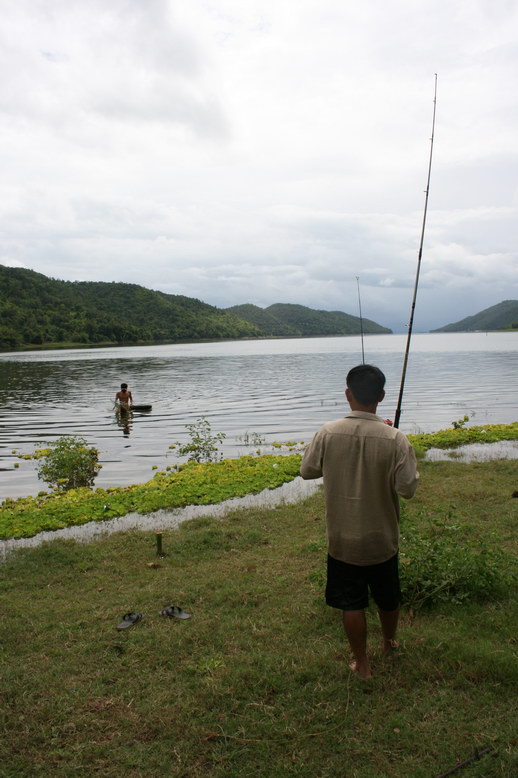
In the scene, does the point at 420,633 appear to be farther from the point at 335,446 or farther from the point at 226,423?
the point at 226,423

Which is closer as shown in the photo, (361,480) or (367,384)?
(361,480)

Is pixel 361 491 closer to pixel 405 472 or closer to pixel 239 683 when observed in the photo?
pixel 405 472

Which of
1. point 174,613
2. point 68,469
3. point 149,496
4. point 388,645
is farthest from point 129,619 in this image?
point 68,469

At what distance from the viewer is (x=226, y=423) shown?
2695 centimetres

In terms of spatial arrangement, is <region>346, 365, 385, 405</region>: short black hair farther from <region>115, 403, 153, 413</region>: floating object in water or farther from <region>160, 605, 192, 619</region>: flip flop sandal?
<region>115, 403, 153, 413</region>: floating object in water

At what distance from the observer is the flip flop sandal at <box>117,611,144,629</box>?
5.95 metres

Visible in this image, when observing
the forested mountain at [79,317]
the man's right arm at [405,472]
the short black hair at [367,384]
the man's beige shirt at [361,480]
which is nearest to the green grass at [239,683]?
the man's beige shirt at [361,480]

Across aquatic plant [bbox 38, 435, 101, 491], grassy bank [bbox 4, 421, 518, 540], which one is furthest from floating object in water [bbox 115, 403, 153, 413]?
grassy bank [bbox 4, 421, 518, 540]

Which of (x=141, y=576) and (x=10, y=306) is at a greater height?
(x=10, y=306)

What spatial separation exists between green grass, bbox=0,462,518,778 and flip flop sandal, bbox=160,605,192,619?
100 mm

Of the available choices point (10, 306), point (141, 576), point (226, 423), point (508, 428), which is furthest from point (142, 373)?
point (10, 306)

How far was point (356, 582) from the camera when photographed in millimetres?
4523

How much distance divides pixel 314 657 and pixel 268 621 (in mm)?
959

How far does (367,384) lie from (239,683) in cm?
281
